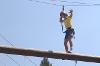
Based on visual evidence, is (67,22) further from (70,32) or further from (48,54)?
(48,54)

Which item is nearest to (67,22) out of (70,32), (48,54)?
(70,32)

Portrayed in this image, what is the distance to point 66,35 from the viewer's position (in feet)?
57.7

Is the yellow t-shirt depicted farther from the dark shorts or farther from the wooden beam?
the wooden beam

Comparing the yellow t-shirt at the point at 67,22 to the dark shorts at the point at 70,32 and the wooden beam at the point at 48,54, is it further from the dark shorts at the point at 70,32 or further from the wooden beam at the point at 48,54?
the wooden beam at the point at 48,54

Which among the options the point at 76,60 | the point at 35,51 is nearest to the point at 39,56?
the point at 35,51

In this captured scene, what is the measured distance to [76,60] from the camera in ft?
59.9

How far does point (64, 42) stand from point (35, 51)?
1.42 meters

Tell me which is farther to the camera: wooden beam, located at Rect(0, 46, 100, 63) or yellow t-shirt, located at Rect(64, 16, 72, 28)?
wooden beam, located at Rect(0, 46, 100, 63)

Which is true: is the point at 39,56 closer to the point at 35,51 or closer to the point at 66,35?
the point at 35,51

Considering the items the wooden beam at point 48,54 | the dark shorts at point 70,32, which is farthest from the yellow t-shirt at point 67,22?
the wooden beam at point 48,54

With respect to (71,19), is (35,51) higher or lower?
lower

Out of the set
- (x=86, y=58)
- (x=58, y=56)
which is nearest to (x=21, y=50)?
(x=58, y=56)

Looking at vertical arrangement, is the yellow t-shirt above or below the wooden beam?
above

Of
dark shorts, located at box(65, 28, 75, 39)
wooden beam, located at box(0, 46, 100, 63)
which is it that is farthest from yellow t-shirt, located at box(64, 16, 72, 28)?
wooden beam, located at box(0, 46, 100, 63)
